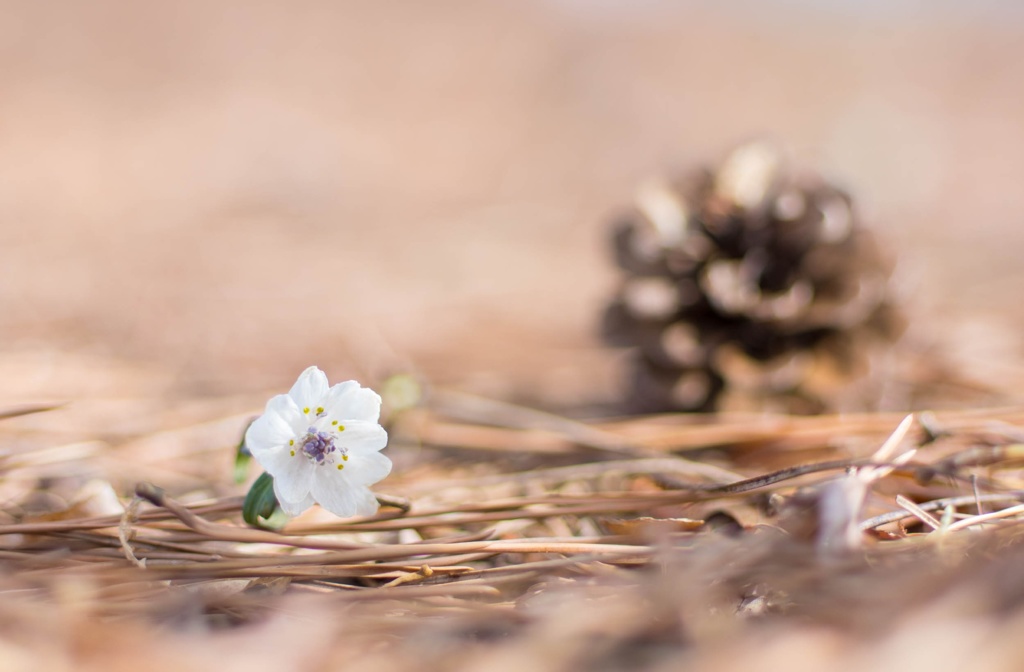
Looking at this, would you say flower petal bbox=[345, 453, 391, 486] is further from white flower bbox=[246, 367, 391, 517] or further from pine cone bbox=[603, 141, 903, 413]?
pine cone bbox=[603, 141, 903, 413]

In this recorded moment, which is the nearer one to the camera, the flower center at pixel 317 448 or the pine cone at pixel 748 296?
the flower center at pixel 317 448

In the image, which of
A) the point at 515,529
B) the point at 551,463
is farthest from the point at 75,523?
the point at 551,463

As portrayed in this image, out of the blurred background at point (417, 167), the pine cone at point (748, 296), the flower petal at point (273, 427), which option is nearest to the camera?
the flower petal at point (273, 427)

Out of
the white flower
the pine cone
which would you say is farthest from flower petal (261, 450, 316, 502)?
the pine cone

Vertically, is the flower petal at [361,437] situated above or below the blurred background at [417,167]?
below

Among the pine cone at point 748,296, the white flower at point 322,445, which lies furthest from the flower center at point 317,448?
the pine cone at point 748,296

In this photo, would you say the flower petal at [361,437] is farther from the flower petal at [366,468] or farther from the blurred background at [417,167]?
the blurred background at [417,167]

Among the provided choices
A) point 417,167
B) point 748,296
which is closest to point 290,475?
point 748,296

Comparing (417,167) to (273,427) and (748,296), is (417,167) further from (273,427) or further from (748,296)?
(273,427)
